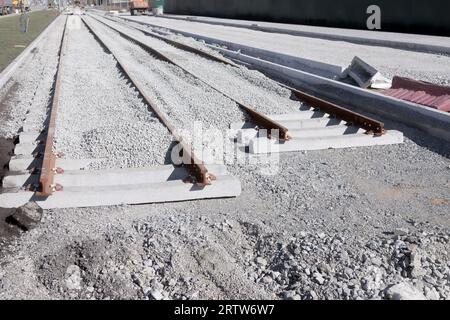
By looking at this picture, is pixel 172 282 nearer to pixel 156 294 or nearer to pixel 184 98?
pixel 156 294

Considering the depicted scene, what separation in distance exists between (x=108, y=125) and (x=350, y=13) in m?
23.5

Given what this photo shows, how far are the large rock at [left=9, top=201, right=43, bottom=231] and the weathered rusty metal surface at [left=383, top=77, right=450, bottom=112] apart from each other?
7.10 m

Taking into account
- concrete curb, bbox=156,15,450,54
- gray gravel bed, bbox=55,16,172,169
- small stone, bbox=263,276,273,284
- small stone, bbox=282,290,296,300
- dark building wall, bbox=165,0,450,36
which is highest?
dark building wall, bbox=165,0,450,36

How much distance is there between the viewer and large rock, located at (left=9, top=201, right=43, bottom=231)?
5352mm

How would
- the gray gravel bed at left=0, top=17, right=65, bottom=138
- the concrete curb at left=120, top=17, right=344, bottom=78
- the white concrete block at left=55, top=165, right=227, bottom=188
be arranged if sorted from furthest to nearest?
the concrete curb at left=120, top=17, right=344, bottom=78 → the gray gravel bed at left=0, top=17, right=65, bottom=138 → the white concrete block at left=55, top=165, right=227, bottom=188

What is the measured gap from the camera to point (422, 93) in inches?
405

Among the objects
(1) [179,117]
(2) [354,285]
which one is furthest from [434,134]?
(2) [354,285]

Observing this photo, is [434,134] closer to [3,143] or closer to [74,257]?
[74,257]

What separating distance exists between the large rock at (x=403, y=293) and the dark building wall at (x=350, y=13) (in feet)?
68.4

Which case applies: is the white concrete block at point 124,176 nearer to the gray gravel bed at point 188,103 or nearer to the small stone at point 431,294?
the gray gravel bed at point 188,103

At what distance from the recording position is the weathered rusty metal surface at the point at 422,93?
9500 millimetres

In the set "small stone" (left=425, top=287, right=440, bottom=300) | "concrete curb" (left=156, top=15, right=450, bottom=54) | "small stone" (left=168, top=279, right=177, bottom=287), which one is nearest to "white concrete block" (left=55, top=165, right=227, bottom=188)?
"small stone" (left=168, top=279, right=177, bottom=287)

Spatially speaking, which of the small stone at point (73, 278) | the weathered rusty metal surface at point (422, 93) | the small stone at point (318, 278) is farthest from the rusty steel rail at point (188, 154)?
the weathered rusty metal surface at point (422, 93)

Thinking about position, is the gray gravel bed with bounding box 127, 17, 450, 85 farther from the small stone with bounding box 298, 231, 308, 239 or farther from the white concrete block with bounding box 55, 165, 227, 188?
the small stone with bounding box 298, 231, 308, 239
